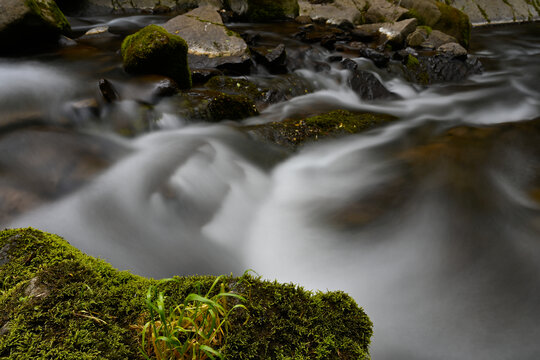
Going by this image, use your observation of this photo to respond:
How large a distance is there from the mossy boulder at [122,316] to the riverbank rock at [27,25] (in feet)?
24.0

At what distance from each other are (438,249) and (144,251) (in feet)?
10.4

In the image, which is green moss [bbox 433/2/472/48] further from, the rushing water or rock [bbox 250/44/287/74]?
the rushing water

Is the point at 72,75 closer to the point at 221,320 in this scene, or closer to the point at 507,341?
the point at 221,320

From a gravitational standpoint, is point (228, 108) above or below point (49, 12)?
below

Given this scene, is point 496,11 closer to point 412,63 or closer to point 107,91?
point 412,63

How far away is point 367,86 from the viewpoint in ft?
29.0

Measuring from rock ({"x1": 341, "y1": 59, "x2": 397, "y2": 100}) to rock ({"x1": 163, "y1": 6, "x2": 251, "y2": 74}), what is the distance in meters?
2.95

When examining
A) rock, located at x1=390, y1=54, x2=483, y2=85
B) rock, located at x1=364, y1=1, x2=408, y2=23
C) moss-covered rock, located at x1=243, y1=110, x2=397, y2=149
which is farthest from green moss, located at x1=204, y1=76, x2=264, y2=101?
rock, located at x1=364, y1=1, x2=408, y2=23

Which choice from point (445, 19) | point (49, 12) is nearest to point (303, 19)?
point (445, 19)

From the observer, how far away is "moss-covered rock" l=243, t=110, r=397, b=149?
5.63m

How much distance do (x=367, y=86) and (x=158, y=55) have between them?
538 cm

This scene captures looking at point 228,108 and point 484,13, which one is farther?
point 484,13

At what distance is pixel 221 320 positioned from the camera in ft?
5.33

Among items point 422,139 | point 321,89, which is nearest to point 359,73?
point 321,89
